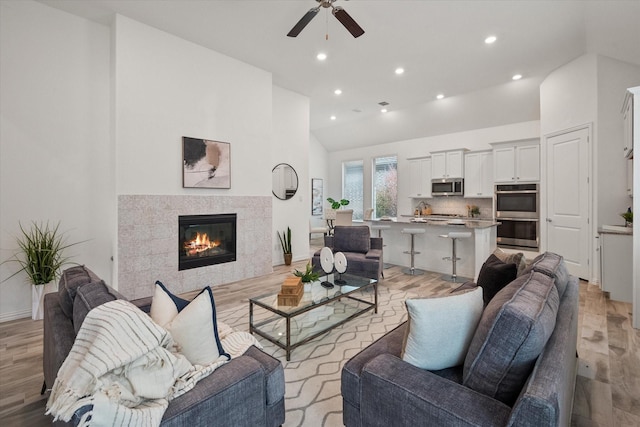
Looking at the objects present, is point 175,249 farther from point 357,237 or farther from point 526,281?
point 526,281

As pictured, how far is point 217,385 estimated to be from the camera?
122 centimetres

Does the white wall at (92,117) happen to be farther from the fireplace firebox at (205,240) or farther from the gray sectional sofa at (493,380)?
the gray sectional sofa at (493,380)

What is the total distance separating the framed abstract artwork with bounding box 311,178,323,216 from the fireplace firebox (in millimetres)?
5183

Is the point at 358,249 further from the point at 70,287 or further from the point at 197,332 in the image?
the point at 70,287

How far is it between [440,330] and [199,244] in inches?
150

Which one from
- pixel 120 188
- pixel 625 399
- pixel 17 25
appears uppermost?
pixel 17 25

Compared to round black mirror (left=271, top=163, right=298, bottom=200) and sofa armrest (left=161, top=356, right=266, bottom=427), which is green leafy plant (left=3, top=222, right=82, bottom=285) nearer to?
sofa armrest (left=161, top=356, right=266, bottom=427)

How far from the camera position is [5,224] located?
3141mm

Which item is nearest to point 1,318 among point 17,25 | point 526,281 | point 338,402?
point 17,25

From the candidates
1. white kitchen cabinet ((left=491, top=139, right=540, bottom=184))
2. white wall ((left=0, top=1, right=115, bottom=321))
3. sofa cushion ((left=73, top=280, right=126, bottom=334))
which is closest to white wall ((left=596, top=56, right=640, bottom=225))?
white kitchen cabinet ((left=491, top=139, right=540, bottom=184))

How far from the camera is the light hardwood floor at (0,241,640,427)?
70.7 inches

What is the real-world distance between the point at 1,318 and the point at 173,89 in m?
3.22

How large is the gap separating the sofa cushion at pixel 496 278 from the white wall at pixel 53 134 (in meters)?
4.09

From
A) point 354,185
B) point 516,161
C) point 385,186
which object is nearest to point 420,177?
point 385,186
